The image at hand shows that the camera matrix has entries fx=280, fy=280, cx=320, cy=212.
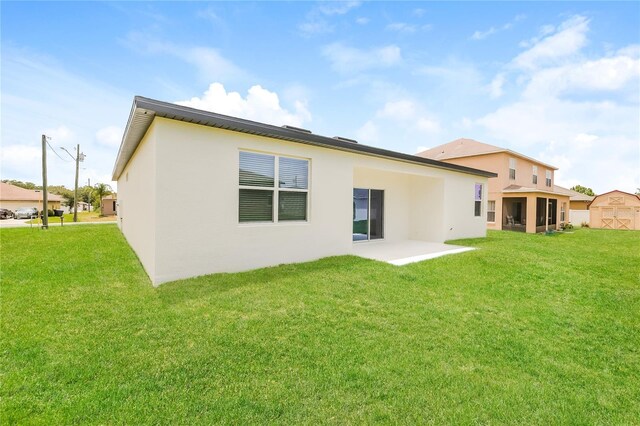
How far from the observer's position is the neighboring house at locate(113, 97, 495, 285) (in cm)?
532

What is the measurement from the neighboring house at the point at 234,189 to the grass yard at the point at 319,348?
0.69 metres

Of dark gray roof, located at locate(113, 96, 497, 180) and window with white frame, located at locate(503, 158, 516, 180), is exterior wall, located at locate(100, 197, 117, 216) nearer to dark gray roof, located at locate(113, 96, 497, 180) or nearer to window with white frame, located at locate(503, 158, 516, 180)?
dark gray roof, located at locate(113, 96, 497, 180)

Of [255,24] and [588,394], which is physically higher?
[255,24]

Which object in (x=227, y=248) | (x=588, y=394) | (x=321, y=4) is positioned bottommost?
(x=588, y=394)

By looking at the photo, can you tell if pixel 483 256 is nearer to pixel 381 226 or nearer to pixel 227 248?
pixel 381 226

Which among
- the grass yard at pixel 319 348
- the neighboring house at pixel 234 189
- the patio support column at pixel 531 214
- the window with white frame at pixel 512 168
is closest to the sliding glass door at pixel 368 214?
the neighboring house at pixel 234 189

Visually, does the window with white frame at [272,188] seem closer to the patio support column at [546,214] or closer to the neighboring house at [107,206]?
the patio support column at [546,214]

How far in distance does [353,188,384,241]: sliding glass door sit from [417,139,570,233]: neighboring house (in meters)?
11.4

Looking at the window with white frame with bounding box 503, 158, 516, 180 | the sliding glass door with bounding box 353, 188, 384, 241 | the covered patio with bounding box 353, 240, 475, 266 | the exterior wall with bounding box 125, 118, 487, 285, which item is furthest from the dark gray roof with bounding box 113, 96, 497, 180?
the window with white frame with bounding box 503, 158, 516, 180

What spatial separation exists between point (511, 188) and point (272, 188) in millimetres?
18956

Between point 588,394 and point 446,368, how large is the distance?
1.34 metres

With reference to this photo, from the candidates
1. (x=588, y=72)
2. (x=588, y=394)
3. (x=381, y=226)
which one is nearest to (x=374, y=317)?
(x=588, y=394)

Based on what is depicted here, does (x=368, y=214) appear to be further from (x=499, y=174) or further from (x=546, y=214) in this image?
(x=546, y=214)

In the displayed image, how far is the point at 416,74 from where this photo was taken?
37.7 ft
